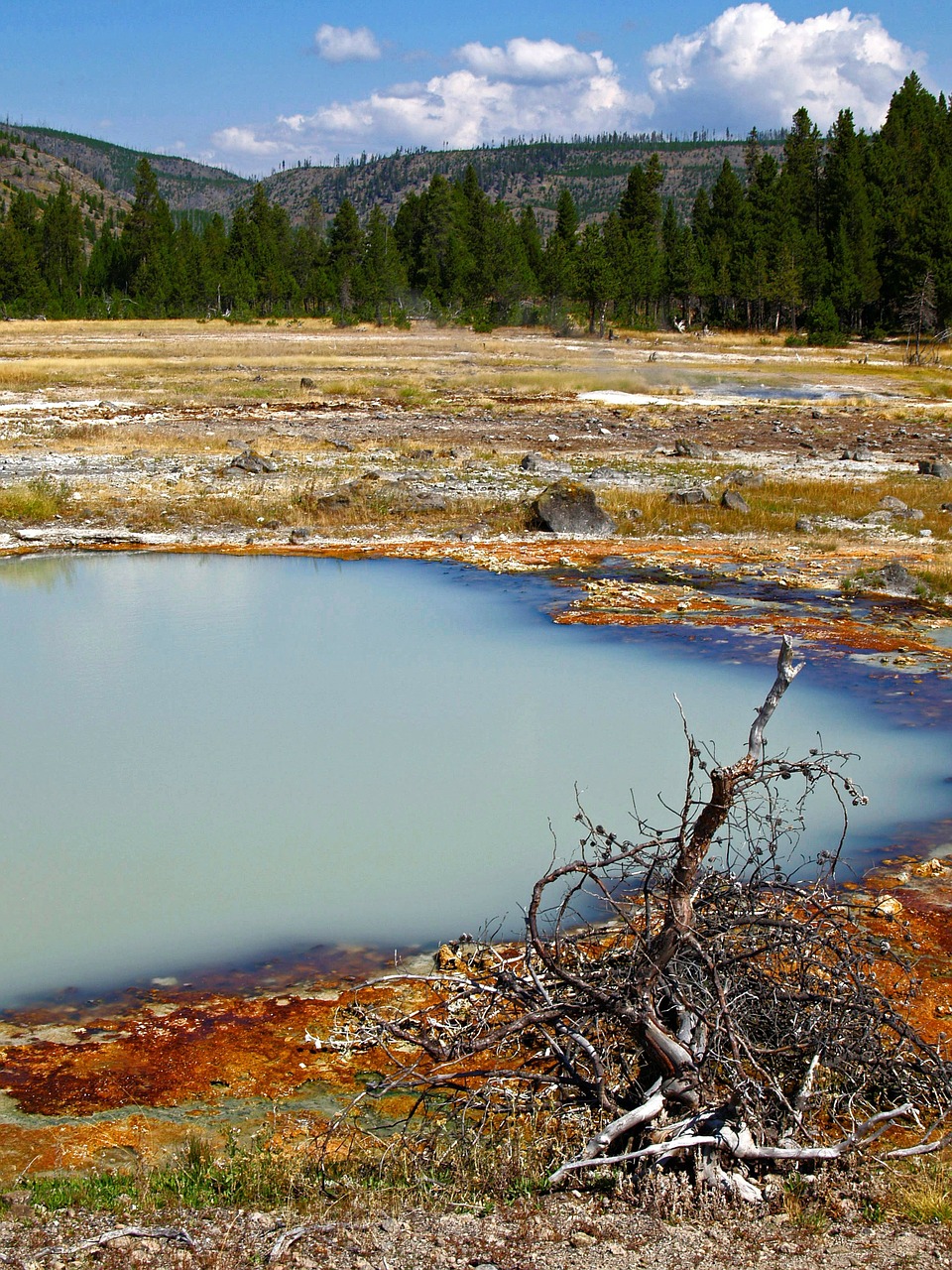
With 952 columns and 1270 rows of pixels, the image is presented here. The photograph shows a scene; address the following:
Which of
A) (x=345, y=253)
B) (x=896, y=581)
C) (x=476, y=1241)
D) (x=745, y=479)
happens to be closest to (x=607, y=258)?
(x=345, y=253)

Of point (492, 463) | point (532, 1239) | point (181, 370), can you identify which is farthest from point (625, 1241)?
point (181, 370)

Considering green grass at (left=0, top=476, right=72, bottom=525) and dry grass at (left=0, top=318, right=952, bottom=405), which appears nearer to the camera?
green grass at (left=0, top=476, right=72, bottom=525)

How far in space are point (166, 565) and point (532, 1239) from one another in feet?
43.7

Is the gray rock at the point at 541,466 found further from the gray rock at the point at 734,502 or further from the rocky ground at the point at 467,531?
the gray rock at the point at 734,502

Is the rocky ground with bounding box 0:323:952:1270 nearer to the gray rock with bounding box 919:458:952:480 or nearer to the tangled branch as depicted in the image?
the gray rock with bounding box 919:458:952:480

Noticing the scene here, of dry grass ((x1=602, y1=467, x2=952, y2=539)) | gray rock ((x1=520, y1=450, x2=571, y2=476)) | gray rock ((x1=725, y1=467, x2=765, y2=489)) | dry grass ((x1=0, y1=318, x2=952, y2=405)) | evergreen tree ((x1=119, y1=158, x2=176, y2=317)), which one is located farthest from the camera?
evergreen tree ((x1=119, y1=158, x2=176, y2=317))

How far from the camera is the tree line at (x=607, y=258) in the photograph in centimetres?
6838

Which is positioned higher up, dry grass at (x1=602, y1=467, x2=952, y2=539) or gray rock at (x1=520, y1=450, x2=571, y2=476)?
gray rock at (x1=520, y1=450, x2=571, y2=476)

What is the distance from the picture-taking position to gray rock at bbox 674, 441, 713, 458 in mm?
25203

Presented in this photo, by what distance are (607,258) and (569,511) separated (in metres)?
62.5

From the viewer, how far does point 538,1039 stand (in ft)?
16.5

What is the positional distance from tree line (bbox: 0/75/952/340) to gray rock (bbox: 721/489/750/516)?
43.2 m

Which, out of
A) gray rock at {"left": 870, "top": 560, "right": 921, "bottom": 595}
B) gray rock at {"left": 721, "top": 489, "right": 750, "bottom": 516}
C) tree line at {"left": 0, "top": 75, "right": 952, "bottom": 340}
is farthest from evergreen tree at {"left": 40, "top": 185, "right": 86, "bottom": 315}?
gray rock at {"left": 870, "top": 560, "right": 921, "bottom": 595}

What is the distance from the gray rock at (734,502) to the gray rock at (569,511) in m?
2.57
